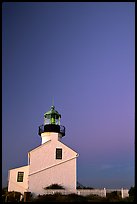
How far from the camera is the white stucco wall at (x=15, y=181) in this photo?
2373cm

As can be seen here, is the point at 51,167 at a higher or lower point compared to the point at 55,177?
higher

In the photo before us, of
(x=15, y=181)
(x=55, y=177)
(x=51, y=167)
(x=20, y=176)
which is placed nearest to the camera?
(x=55, y=177)

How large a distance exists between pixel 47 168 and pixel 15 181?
2995mm

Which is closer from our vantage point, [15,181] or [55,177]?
[55,177]

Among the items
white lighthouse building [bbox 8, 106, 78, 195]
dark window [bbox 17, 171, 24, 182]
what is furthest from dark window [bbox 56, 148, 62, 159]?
dark window [bbox 17, 171, 24, 182]

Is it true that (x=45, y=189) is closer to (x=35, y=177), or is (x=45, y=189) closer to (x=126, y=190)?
(x=35, y=177)

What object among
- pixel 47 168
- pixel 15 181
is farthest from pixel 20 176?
pixel 47 168

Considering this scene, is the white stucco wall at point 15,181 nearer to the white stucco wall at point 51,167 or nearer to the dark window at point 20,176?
the dark window at point 20,176

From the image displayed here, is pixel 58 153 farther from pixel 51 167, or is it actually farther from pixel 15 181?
pixel 15 181

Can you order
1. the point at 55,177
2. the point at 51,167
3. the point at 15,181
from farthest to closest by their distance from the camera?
the point at 15,181 < the point at 51,167 < the point at 55,177

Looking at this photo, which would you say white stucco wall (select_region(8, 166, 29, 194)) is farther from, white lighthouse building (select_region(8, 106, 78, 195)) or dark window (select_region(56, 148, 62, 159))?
dark window (select_region(56, 148, 62, 159))

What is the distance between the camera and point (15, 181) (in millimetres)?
24219

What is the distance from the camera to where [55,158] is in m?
23.8

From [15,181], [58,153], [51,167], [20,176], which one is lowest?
[15,181]
